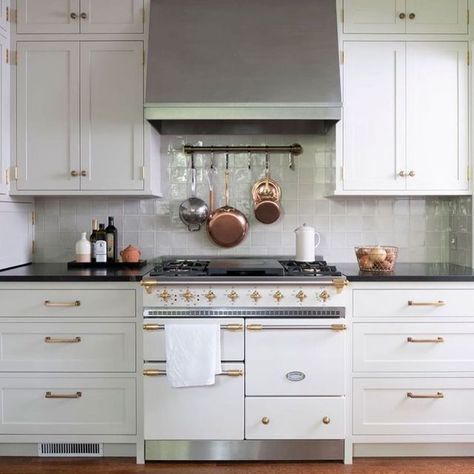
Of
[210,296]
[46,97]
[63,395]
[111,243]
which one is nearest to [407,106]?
[210,296]

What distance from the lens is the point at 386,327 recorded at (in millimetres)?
2516

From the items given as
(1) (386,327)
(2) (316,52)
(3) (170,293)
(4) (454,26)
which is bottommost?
(1) (386,327)

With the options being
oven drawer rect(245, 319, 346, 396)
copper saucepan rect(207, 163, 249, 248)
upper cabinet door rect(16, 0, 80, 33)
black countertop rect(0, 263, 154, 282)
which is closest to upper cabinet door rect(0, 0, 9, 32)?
upper cabinet door rect(16, 0, 80, 33)

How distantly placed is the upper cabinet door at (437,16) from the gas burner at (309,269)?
1.37 meters

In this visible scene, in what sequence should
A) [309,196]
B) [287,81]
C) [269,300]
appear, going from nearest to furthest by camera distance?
[269,300] < [287,81] < [309,196]

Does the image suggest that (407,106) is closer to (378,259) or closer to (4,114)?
(378,259)

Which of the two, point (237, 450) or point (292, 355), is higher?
point (292, 355)

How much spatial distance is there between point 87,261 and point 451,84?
A: 2256 mm

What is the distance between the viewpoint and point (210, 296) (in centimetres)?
245

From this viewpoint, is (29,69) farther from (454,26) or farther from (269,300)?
(454,26)

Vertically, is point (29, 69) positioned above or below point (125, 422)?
above

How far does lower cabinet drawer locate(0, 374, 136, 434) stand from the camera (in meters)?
2.52

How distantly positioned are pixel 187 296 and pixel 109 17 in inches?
62.5

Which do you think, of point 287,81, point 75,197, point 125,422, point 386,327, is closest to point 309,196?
point 287,81
